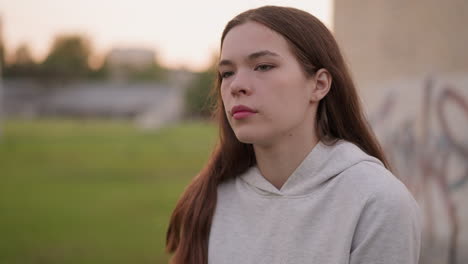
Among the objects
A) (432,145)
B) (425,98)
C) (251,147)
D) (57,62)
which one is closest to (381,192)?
(251,147)

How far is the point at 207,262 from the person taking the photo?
2.12 metres

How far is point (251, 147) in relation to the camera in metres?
2.35

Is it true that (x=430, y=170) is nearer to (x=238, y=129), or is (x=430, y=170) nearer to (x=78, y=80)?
(x=238, y=129)

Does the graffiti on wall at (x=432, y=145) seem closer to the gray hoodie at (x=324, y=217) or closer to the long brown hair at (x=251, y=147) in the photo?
the long brown hair at (x=251, y=147)

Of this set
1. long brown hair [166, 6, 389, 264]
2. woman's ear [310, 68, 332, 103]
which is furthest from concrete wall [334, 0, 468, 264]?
woman's ear [310, 68, 332, 103]

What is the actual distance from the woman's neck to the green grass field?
5099 mm

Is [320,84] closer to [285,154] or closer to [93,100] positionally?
[285,154]

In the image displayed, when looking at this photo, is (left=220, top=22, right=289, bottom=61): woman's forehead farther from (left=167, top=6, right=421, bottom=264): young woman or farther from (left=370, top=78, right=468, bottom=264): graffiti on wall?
(left=370, top=78, right=468, bottom=264): graffiti on wall

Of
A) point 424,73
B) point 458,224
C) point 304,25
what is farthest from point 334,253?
point 424,73

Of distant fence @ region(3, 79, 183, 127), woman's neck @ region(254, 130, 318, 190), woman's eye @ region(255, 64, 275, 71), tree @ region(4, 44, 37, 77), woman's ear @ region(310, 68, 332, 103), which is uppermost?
tree @ region(4, 44, 37, 77)

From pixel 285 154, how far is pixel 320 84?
1.04 ft

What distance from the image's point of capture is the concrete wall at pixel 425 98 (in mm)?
3578

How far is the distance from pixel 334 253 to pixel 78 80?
93360mm

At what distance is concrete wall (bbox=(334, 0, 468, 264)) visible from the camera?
11.7ft
